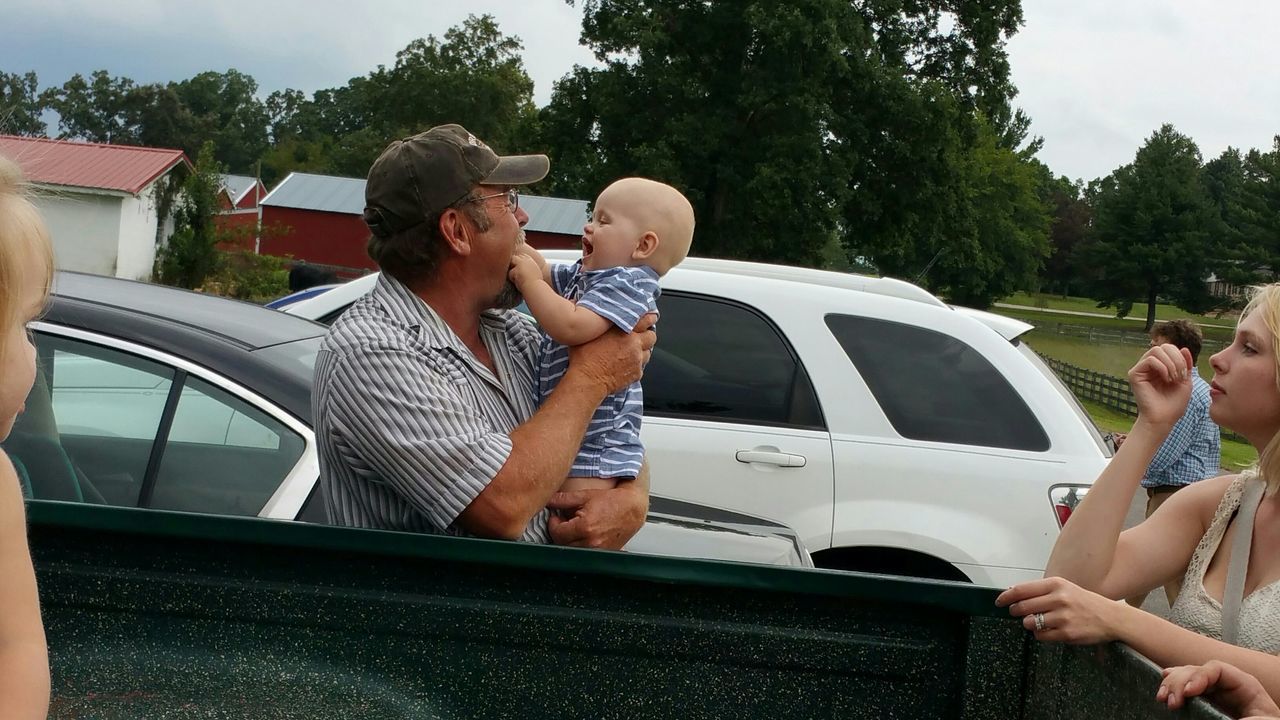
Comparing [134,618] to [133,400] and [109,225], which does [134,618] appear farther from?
[109,225]

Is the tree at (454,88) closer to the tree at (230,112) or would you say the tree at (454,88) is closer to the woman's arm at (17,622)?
the tree at (230,112)

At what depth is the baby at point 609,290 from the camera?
257 centimetres

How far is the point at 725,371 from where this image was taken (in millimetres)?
5301

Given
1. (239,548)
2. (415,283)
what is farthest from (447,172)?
(239,548)

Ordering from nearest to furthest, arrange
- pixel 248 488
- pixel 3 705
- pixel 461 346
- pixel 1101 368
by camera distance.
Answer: pixel 3 705 < pixel 461 346 < pixel 248 488 < pixel 1101 368

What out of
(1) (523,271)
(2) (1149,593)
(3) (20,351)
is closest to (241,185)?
(2) (1149,593)

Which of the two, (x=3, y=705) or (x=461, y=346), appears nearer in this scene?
(x=3, y=705)

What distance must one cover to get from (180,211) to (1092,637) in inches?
1730

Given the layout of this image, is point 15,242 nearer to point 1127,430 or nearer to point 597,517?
point 597,517

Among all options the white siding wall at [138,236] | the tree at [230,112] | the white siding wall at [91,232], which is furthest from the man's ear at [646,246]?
the tree at [230,112]

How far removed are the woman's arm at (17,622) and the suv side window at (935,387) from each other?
4.13m

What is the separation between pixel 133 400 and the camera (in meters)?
3.14

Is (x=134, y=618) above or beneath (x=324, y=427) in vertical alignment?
beneath

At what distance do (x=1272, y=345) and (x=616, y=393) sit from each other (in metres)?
1.32
